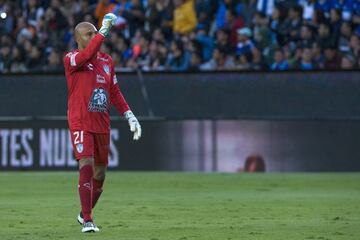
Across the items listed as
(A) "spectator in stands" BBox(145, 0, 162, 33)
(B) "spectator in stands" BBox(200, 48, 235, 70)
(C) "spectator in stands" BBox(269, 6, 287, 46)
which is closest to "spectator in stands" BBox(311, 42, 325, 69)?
(C) "spectator in stands" BBox(269, 6, 287, 46)

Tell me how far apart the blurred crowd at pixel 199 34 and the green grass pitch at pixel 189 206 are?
2.56 meters

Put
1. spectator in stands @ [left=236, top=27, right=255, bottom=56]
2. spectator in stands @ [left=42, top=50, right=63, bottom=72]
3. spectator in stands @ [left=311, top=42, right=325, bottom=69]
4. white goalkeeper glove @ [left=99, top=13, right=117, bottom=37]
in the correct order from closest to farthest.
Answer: white goalkeeper glove @ [left=99, top=13, right=117, bottom=37]
spectator in stands @ [left=311, top=42, right=325, bottom=69]
spectator in stands @ [left=236, top=27, right=255, bottom=56]
spectator in stands @ [left=42, top=50, right=63, bottom=72]

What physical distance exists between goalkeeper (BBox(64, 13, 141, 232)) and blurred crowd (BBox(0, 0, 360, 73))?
1040cm

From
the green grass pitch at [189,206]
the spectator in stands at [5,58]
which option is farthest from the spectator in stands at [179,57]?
the spectator in stands at [5,58]

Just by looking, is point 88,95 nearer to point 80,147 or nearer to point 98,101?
point 98,101

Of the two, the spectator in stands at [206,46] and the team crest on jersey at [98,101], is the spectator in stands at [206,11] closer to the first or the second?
the spectator in stands at [206,46]

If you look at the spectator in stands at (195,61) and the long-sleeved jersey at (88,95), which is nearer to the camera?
the long-sleeved jersey at (88,95)

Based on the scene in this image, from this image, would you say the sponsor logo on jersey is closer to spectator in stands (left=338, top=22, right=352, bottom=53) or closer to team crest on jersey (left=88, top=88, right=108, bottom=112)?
team crest on jersey (left=88, top=88, right=108, bottom=112)

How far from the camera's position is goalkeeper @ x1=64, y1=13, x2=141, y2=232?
35.0 feet

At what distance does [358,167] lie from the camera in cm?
2062

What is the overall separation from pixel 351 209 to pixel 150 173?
810 cm

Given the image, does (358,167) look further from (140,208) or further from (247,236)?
(247,236)

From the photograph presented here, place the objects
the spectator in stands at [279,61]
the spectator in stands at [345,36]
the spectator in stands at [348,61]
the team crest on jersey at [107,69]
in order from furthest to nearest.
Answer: the spectator in stands at [279,61], the spectator in stands at [345,36], the spectator in stands at [348,61], the team crest on jersey at [107,69]

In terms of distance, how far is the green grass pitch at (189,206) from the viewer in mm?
10727
